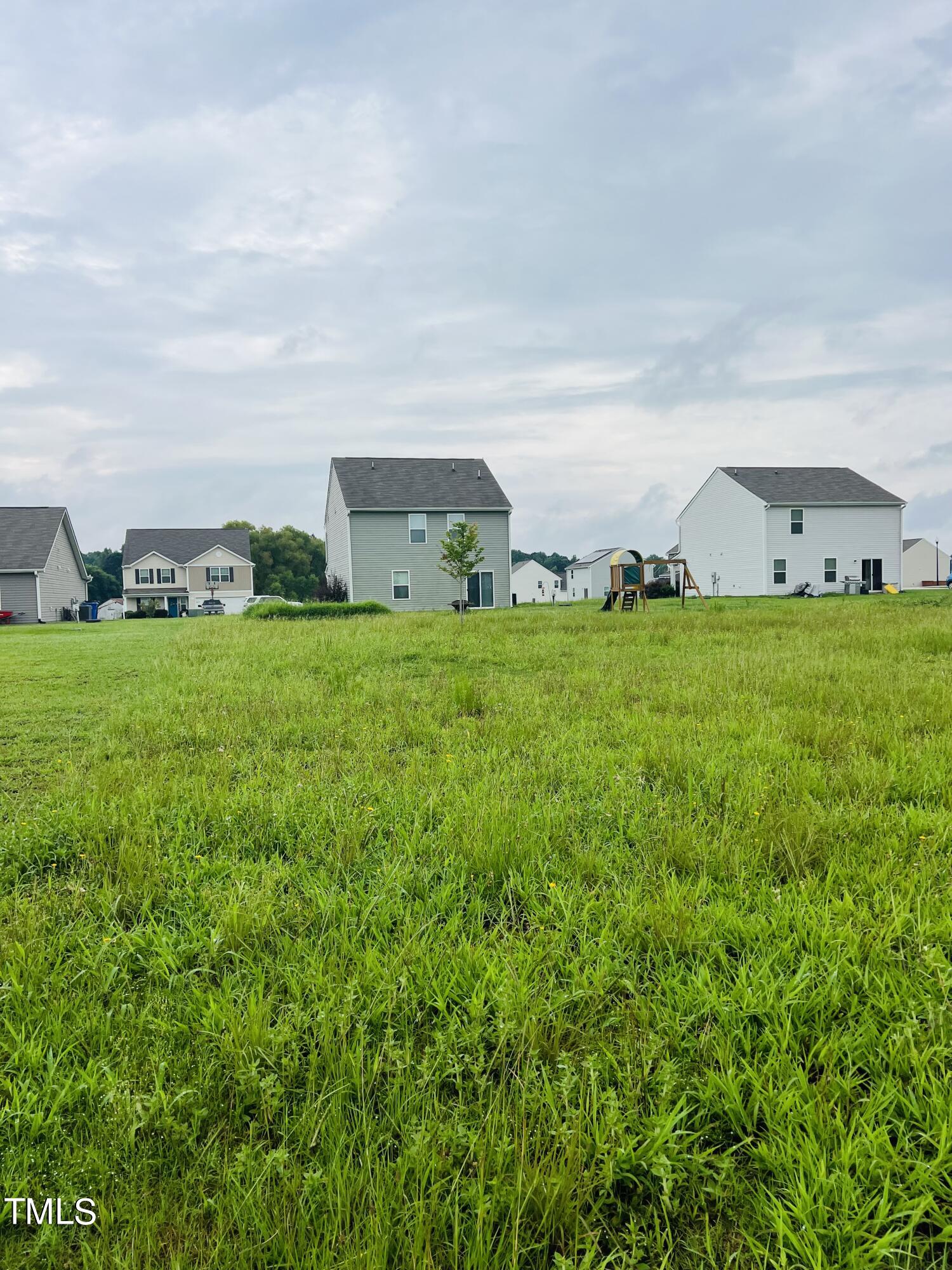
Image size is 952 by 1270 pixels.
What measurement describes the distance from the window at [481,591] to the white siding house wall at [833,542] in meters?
18.2

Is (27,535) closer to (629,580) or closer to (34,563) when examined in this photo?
(34,563)

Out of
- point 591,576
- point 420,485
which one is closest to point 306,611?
point 420,485

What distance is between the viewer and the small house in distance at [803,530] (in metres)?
45.2

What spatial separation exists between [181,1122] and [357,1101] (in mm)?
465

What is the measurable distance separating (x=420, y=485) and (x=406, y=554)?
4373 mm

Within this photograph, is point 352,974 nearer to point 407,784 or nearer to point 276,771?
point 407,784

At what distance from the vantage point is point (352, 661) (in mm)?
10062

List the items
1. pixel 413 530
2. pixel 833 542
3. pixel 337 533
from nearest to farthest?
pixel 413 530 → pixel 337 533 → pixel 833 542

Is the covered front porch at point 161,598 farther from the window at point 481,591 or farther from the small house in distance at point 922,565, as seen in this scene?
the small house in distance at point 922,565

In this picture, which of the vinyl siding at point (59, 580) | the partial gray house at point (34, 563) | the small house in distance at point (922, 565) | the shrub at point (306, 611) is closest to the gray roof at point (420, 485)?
the shrub at point (306, 611)

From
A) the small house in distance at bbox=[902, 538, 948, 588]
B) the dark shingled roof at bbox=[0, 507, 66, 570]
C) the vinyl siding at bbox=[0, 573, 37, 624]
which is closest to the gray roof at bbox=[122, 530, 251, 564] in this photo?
the dark shingled roof at bbox=[0, 507, 66, 570]

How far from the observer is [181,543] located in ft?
228

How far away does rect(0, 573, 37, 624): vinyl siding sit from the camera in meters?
42.7

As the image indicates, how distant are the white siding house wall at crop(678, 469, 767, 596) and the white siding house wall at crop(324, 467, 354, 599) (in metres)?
26.0
